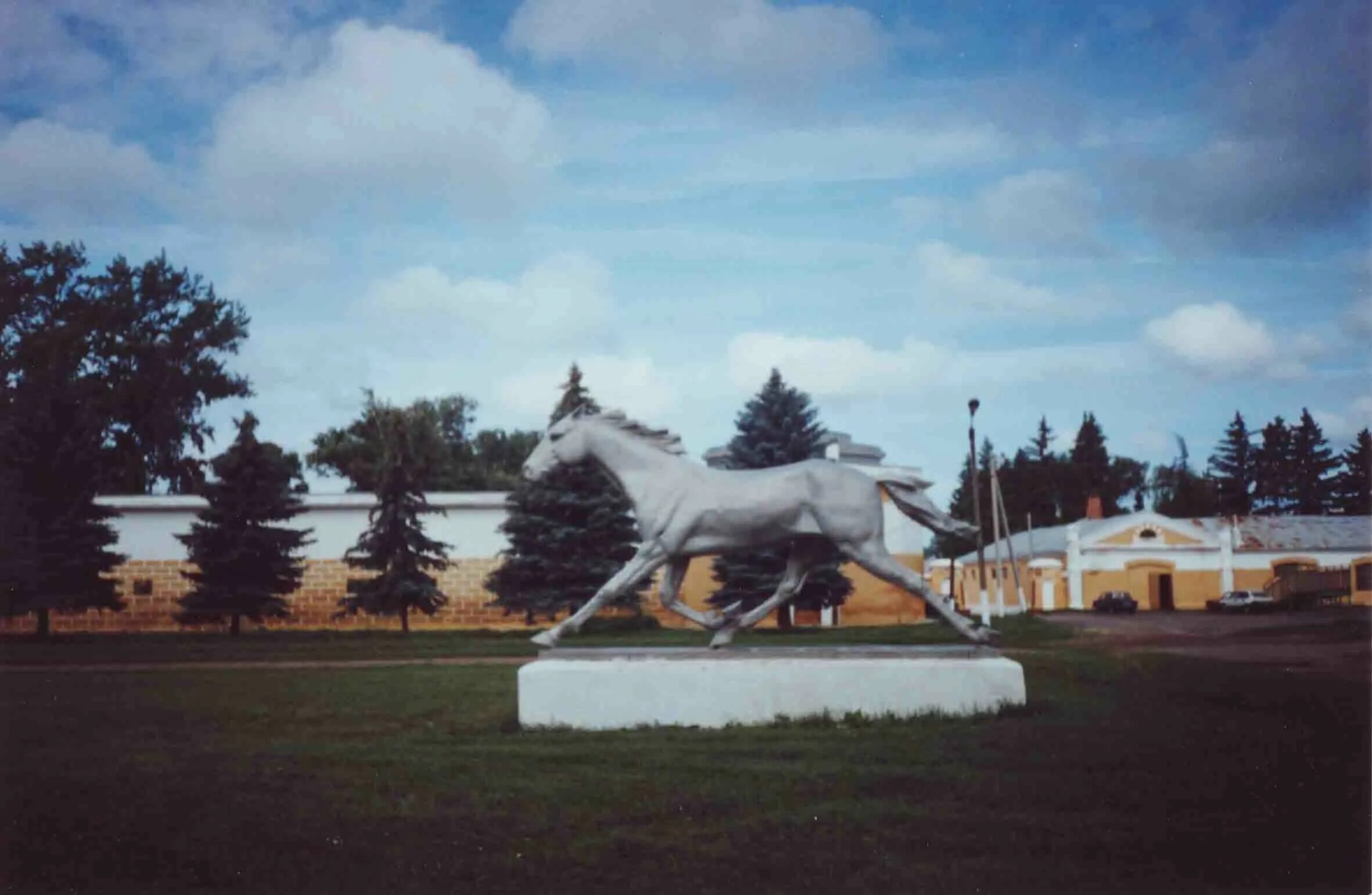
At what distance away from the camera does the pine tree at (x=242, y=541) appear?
26.0 meters

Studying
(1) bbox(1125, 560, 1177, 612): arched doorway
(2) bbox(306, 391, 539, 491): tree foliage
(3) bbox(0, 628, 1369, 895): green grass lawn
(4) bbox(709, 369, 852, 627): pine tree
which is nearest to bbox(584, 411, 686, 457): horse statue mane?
(3) bbox(0, 628, 1369, 895): green grass lawn

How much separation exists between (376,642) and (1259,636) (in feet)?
54.3

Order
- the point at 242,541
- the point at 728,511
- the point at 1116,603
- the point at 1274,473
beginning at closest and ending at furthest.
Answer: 1. the point at 728,511
2. the point at 242,541
3. the point at 1116,603
4. the point at 1274,473

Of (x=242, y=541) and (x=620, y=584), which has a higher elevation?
(x=242, y=541)

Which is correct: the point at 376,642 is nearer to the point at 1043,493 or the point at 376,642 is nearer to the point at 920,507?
the point at 920,507

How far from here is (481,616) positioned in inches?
1139

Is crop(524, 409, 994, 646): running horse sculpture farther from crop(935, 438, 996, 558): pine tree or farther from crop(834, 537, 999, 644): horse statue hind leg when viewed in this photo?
crop(935, 438, 996, 558): pine tree

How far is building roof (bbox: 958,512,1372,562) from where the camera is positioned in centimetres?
4291

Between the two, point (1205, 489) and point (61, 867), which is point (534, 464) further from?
point (1205, 489)

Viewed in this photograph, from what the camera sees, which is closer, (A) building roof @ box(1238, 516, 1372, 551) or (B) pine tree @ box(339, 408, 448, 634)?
(B) pine tree @ box(339, 408, 448, 634)

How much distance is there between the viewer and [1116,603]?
41.4 m

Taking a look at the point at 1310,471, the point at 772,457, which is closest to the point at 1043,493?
the point at 1310,471

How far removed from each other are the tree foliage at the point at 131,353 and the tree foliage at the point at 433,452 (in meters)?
8.02

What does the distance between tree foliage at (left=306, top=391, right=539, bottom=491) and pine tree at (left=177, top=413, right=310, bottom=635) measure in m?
11.0
